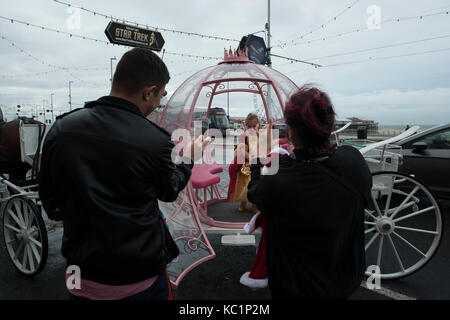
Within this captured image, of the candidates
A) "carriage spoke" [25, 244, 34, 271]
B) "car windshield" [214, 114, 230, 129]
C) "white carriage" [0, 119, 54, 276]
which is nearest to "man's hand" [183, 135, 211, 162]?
"white carriage" [0, 119, 54, 276]

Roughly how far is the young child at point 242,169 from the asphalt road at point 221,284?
4.22 feet

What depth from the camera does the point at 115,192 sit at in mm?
1121

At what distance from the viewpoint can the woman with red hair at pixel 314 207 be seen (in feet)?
4.07

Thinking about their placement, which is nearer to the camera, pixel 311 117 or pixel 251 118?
pixel 311 117

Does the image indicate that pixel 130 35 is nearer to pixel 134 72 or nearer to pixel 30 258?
pixel 30 258

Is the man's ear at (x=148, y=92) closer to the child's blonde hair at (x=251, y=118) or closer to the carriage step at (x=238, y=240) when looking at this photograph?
the carriage step at (x=238, y=240)

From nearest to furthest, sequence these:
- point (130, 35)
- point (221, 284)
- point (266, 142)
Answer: point (266, 142) < point (221, 284) < point (130, 35)

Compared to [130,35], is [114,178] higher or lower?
lower

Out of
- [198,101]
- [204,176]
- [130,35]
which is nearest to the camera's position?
[198,101]

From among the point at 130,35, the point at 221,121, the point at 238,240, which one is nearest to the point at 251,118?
the point at 238,240

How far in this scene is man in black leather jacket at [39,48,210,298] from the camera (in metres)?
1.09

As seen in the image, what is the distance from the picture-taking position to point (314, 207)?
1232 mm

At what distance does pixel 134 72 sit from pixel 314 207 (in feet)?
3.29

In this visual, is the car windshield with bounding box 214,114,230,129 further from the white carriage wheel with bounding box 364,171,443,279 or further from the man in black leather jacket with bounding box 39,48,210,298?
the man in black leather jacket with bounding box 39,48,210,298
